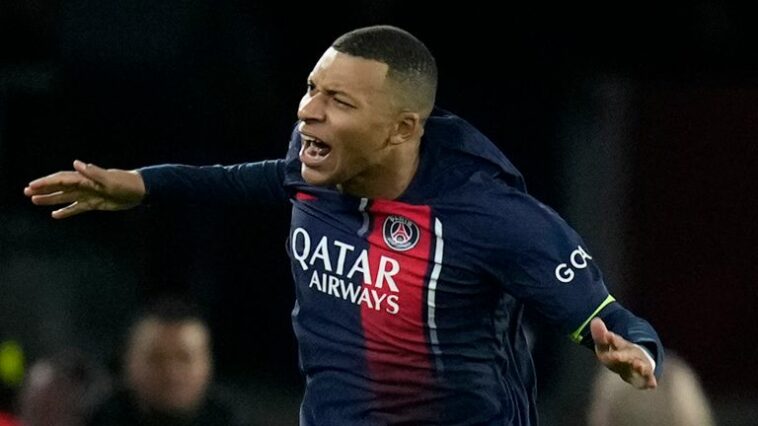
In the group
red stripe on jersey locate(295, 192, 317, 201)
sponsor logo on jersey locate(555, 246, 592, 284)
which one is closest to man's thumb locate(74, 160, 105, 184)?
red stripe on jersey locate(295, 192, 317, 201)

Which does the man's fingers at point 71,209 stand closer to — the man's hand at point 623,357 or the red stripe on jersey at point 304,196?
the red stripe on jersey at point 304,196

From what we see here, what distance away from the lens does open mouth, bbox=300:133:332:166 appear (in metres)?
3.82

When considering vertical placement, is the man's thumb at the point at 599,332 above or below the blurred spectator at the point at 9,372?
above

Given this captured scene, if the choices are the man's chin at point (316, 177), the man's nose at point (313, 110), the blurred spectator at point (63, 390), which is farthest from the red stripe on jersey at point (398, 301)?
the blurred spectator at point (63, 390)

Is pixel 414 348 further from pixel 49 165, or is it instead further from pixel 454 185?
pixel 49 165

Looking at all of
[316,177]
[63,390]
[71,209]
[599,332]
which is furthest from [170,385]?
[599,332]

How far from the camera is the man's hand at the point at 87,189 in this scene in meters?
3.91

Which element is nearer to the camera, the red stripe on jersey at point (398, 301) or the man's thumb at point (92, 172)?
the red stripe on jersey at point (398, 301)

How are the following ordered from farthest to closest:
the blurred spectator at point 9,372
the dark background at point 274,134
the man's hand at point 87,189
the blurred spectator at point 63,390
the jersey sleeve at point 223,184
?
the dark background at point 274,134 < the blurred spectator at point 9,372 < the blurred spectator at point 63,390 < the jersey sleeve at point 223,184 < the man's hand at point 87,189

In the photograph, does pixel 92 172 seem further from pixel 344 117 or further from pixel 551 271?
pixel 551 271

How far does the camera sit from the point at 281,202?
4156 millimetres

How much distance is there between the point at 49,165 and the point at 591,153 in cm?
177

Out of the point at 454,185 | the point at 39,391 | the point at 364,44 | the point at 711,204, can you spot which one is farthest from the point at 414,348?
the point at 711,204

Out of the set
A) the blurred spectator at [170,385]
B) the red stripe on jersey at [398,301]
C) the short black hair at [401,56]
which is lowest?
the blurred spectator at [170,385]
